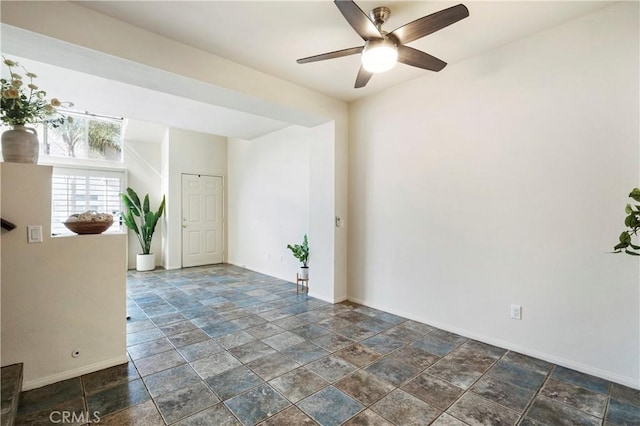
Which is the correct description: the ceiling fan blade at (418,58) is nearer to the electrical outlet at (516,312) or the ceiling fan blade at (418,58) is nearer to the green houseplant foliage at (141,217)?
the electrical outlet at (516,312)

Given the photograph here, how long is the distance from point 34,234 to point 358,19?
105 inches

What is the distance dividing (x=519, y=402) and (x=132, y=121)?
6410 mm

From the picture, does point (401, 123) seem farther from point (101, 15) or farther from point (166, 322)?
point (166, 322)

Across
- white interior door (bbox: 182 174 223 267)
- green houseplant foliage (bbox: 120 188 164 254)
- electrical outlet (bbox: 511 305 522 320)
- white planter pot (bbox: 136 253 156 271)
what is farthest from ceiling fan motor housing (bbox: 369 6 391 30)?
white planter pot (bbox: 136 253 156 271)

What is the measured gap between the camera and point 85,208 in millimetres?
5914

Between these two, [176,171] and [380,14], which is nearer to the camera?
[380,14]

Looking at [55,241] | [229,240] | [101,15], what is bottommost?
[229,240]

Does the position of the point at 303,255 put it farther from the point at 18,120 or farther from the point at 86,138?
the point at 86,138

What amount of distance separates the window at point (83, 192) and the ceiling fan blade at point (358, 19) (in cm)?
575

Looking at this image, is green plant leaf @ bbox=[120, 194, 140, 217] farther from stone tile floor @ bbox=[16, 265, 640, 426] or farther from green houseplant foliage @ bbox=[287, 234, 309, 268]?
green houseplant foliage @ bbox=[287, 234, 309, 268]

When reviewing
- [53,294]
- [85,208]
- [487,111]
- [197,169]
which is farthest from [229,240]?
[487,111]

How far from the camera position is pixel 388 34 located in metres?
2.03

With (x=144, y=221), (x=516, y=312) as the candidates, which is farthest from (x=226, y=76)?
(x=144, y=221)
